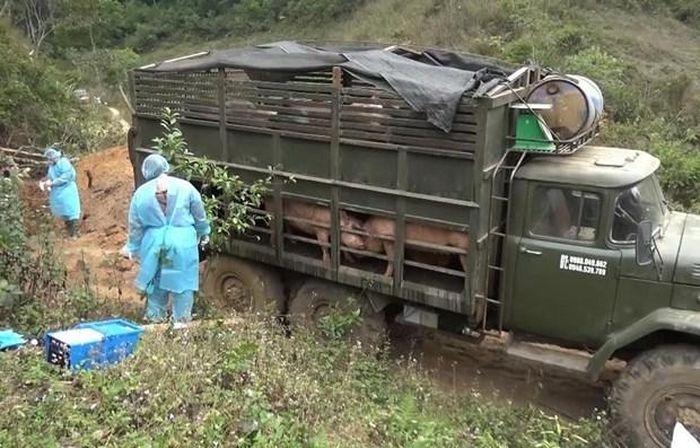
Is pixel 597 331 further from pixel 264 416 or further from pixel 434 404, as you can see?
pixel 264 416

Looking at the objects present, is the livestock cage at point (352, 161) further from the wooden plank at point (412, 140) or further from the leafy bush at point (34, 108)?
the leafy bush at point (34, 108)

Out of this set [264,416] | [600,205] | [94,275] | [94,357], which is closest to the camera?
[264,416]

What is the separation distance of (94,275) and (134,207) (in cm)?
288

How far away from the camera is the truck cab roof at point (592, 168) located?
17.1ft

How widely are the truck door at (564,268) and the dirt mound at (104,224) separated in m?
3.86

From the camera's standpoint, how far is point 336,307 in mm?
6383

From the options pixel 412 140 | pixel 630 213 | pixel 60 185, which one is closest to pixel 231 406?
pixel 412 140

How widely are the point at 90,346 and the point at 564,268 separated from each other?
3.40 meters

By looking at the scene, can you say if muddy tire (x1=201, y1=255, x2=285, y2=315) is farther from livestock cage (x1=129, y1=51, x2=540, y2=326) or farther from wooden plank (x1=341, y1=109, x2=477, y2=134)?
wooden plank (x1=341, y1=109, x2=477, y2=134)

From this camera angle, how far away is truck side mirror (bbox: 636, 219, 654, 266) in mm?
4910

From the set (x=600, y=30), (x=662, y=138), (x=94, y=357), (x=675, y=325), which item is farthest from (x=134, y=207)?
(x=600, y=30)

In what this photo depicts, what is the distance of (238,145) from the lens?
6.66m

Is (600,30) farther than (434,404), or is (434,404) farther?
(600,30)

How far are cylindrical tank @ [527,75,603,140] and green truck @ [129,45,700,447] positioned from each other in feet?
0.11
